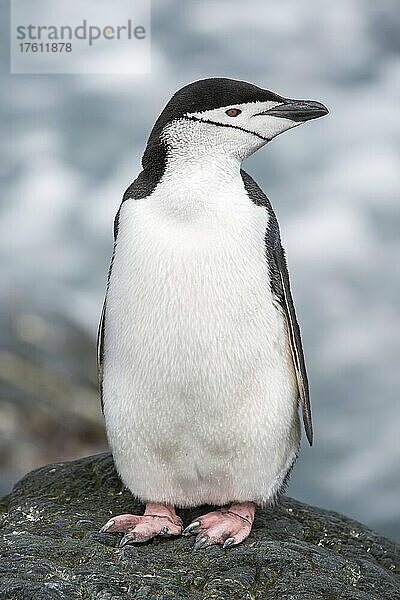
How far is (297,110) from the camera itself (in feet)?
7.15

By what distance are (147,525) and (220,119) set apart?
113 cm

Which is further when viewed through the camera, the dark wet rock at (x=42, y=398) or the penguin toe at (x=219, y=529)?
the dark wet rock at (x=42, y=398)

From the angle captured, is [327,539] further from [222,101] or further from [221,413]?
[222,101]

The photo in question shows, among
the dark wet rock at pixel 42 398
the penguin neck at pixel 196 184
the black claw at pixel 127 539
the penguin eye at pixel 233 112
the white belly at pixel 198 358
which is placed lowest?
the dark wet rock at pixel 42 398

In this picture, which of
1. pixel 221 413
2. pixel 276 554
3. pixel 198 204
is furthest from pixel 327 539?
pixel 198 204

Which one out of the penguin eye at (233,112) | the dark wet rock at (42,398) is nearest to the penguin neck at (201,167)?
the penguin eye at (233,112)

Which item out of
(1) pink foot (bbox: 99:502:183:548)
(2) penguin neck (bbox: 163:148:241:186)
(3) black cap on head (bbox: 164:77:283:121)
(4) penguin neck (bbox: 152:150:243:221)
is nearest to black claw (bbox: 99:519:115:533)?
(1) pink foot (bbox: 99:502:183:548)

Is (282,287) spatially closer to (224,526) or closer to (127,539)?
(224,526)

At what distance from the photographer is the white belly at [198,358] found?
6.77 feet

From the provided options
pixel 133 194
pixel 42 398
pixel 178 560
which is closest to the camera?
pixel 178 560

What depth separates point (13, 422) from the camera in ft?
17.3

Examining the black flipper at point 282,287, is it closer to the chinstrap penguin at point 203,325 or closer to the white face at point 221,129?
the chinstrap penguin at point 203,325

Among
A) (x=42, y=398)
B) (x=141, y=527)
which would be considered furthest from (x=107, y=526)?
(x=42, y=398)

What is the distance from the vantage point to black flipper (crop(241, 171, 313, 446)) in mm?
2204
